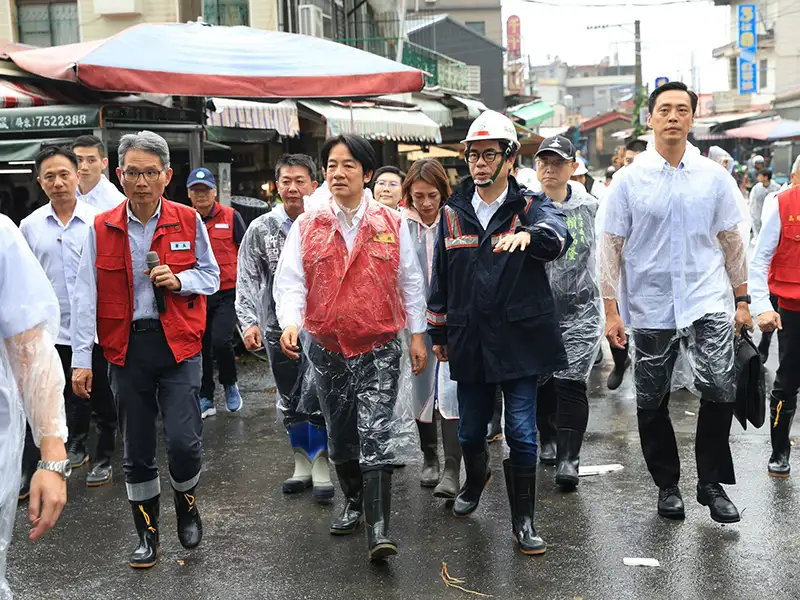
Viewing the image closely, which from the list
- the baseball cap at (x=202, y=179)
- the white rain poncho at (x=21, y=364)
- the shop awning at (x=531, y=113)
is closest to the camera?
the white rain poncho at (x=21, y=364)

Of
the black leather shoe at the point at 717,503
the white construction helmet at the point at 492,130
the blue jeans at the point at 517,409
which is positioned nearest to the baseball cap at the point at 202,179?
the white construction helmet at the point at 492,130

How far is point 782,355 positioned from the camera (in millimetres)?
6422

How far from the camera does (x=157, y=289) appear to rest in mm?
5051

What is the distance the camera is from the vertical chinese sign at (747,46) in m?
43.6

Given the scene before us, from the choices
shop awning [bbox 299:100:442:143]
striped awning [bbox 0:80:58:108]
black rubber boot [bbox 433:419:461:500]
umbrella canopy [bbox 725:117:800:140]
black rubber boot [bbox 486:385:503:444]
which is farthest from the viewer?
umbrella canopy [bbox 725:117:800:140]

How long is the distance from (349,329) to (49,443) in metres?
2.29

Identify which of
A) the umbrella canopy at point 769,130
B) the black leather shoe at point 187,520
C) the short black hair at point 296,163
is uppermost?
the umbrella canopy at point 769,130

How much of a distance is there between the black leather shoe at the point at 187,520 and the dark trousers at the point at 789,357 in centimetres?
357

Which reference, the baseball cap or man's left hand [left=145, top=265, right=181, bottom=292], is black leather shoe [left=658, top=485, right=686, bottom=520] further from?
the baseball cap

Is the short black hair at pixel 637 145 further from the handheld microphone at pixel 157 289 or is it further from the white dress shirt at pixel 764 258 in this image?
the handheld microphone at pixel 157 289

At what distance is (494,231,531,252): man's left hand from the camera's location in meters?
4.77

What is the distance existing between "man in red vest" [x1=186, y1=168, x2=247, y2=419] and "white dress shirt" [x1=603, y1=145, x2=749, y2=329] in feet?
13.9

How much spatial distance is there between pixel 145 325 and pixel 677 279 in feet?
8.79

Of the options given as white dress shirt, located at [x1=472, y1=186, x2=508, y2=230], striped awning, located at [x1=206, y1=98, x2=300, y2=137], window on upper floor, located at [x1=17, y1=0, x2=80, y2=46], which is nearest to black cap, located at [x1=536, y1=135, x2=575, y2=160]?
white dress shirt, located at [x1=472, y1=186, x2=508, y2=230]
